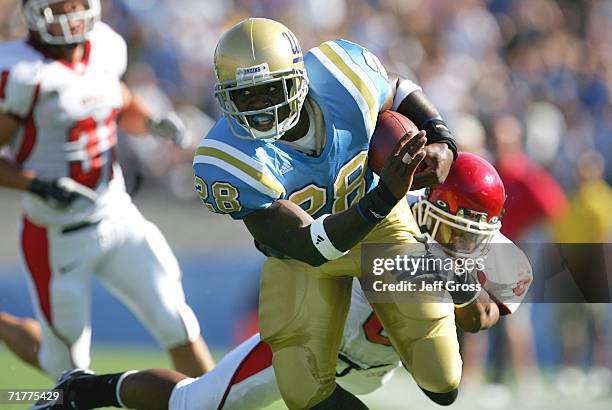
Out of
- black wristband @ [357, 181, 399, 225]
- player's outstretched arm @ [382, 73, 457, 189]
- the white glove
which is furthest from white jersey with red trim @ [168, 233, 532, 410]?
the white glove

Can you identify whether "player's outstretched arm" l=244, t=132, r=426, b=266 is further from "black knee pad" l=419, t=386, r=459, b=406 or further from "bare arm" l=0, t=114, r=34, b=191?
"bare arm" l=0, t=114, r=34, b=191

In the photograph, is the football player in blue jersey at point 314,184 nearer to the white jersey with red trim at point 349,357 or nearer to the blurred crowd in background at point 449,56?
the white jersey with red trim at point 349,357

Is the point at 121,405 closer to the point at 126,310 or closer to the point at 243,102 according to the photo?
the point at 243,102

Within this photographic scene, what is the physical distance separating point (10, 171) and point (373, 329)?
1900 mm

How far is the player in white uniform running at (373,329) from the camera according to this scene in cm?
427

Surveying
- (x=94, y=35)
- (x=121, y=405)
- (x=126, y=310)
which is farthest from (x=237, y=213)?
(x=126, y=310)

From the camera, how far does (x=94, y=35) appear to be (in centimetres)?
566

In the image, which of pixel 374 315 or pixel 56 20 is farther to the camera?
pixel 56 20

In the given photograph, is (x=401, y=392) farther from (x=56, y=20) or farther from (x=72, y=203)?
(x=56, y=20)

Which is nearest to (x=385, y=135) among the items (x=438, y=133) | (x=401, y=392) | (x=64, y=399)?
(x=438, y=133)

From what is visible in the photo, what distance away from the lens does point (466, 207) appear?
167 inches

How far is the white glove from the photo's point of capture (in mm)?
5875

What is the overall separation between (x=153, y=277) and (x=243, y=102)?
177cm

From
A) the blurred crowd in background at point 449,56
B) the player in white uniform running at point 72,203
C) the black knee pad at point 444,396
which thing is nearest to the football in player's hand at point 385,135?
the black knee pad at point 444,396
